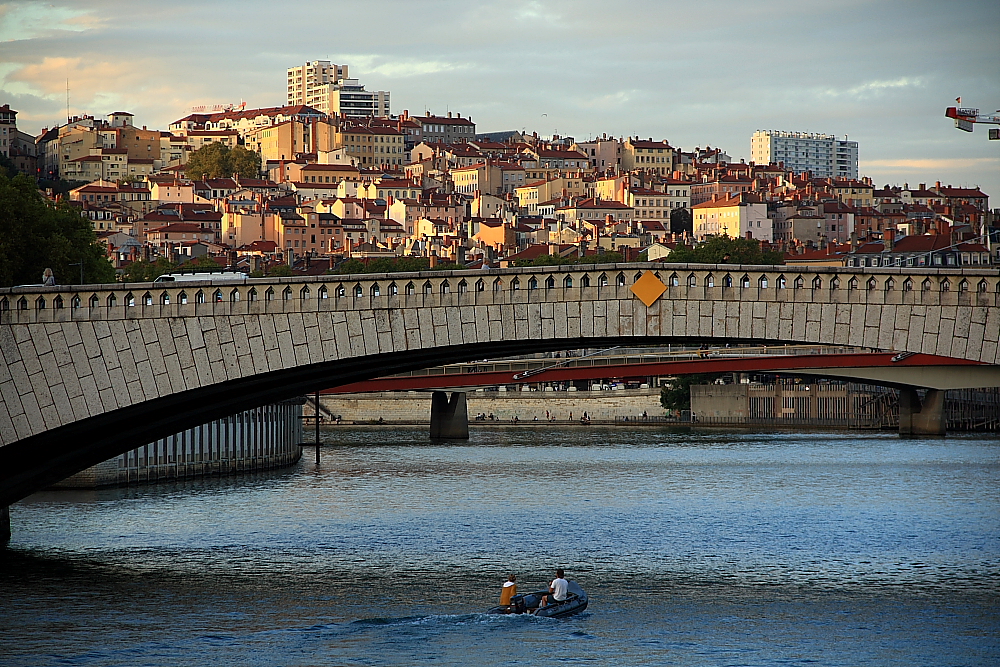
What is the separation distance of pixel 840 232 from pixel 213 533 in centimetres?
12110

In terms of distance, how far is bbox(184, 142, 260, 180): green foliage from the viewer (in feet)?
612

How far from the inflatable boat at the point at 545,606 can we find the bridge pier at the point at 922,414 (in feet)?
156

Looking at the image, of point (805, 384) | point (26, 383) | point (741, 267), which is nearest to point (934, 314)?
point (741, 267)

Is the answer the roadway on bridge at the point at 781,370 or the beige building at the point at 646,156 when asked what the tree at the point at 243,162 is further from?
the roadway on bridge at the point at 781,370

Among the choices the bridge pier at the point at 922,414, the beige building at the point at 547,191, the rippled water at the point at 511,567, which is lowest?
the bridge pier at the point at 922,414

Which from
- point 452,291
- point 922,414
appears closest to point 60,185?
point 922,414

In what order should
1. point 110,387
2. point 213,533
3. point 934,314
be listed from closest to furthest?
point 934,314
point 110,387
point 213,533

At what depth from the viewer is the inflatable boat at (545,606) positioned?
24141mm

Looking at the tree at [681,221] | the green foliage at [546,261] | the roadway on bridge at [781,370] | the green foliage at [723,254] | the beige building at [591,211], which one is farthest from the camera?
the tree at [681,221]

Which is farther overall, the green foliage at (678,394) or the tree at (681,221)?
the tree at (681,221)

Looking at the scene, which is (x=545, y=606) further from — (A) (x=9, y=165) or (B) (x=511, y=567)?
Result: (A) (x=9, y=165)

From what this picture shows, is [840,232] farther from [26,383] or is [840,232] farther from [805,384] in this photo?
[26,383]

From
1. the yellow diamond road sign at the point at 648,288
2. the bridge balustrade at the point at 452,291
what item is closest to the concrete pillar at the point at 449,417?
the bridge balustrade at the point at 452,291

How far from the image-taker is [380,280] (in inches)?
1013
